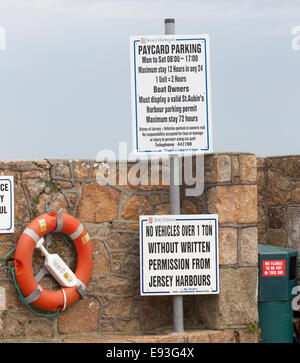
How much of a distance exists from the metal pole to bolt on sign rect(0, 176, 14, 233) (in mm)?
1347

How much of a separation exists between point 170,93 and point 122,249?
4.62 ft

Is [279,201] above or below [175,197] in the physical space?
below

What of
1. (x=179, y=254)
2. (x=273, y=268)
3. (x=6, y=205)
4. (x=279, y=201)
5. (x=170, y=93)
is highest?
(x=170, y=93)

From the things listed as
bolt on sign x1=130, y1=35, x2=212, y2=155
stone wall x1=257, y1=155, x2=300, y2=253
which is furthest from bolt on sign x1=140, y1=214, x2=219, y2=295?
stone wall x1=257, y1=155, x2=300, y2=253

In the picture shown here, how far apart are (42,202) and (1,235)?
0.44 metres

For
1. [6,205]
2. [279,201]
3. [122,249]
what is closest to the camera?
[6,205]

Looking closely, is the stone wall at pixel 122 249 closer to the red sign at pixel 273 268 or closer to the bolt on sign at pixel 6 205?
the bolt on sign at pixel 6 205

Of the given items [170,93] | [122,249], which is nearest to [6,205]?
[122,249]

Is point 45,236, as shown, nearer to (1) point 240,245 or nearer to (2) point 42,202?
(2) point 42,202

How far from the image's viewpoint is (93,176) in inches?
230

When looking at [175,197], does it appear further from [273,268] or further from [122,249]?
[273,268]

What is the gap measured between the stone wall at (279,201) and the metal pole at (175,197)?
2.24 m

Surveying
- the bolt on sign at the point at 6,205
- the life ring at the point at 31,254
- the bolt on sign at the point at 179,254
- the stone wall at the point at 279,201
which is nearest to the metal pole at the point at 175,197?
the bolt on sign at the point at 179,254

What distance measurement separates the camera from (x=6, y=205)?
5.69 meters
